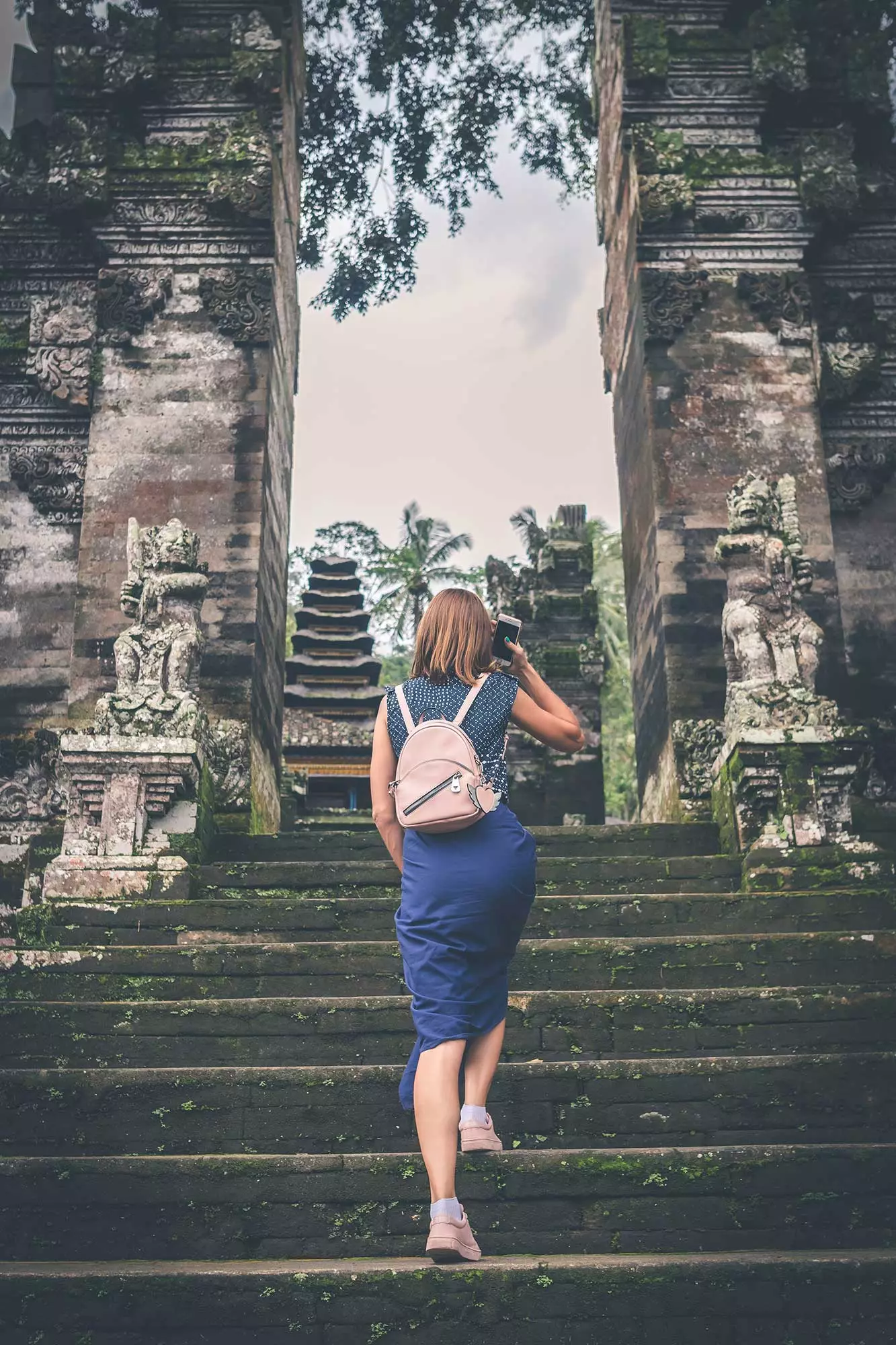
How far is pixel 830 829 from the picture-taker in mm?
8453

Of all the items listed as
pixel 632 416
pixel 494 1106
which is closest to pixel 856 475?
pixel 632 416

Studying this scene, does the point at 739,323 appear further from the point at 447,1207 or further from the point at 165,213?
the point at 447,1207

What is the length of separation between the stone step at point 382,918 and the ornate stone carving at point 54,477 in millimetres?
5928

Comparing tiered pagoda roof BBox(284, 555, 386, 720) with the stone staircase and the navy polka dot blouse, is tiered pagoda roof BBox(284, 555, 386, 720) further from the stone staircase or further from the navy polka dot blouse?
the navy polka dot blouse

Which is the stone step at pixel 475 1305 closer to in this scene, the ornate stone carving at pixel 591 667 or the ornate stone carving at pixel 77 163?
the ornate stone carving at pixel 77 163

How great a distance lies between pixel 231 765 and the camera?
1112cm

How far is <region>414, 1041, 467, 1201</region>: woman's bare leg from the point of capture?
3980 millimetres

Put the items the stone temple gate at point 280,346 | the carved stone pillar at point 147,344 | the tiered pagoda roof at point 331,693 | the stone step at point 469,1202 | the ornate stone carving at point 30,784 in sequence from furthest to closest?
the tiered pagoda roof at point 331,693, the carved stone pillar at point 147,344, the stone temple gate at point 280,346, the ornate stone carving at point 30,784, the stone step at point 469,1202

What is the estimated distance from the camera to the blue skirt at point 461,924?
4.17m

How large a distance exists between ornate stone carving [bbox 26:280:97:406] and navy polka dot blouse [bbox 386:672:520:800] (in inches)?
357

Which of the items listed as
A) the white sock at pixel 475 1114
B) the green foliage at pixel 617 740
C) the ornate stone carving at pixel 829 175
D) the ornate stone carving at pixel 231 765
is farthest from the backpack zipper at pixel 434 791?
the green foliage at pixel 617 740

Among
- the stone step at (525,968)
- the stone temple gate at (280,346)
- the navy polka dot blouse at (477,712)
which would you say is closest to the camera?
the navy polka dot blouse at (477,712)

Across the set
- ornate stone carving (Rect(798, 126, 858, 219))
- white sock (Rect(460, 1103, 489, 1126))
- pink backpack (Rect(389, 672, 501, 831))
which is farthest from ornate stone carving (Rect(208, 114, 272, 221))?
white sock (Rect(460, 1103, 489, 1126))

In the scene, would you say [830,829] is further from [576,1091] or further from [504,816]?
[504,816]
